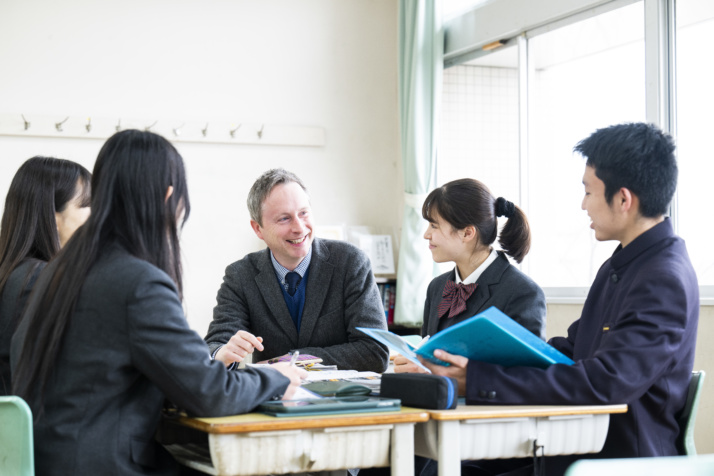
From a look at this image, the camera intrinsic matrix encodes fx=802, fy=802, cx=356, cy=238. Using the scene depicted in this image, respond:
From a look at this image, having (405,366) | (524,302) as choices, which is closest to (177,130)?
(524,302)

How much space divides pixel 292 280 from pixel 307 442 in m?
1.30

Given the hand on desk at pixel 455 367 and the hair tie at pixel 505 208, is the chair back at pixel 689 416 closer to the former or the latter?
the hand on desk at pixel 455 367

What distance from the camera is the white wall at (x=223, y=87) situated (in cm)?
464

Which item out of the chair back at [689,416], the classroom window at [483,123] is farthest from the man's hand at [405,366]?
the classroom window at [483,123]

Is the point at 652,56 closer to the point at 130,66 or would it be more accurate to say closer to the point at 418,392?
the point at 418,392

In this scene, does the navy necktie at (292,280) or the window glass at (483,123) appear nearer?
the navy necktie at (292,280)

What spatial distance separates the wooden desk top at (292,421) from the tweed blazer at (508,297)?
0.79 metres

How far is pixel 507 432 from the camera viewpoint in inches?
65.3

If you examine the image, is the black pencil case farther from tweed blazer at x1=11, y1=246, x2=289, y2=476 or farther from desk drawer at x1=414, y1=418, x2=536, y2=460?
tweed blazer at x1=11, y1=246, x2=289, y2=476

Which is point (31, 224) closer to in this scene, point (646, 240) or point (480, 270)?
point (480, 270)

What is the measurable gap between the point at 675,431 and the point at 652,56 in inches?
90.9

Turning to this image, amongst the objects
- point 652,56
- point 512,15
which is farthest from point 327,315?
point 512,15

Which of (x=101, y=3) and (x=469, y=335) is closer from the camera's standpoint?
(x=469, y=335)

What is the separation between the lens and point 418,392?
1.67 meters
